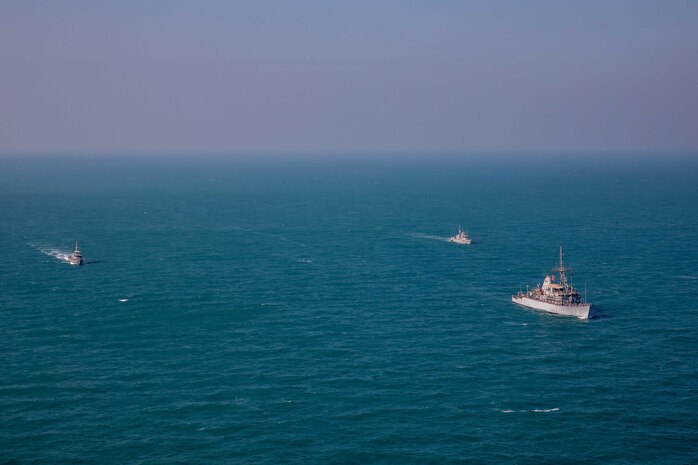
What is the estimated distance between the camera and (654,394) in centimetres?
11056

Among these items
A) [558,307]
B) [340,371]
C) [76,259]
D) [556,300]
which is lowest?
[340,371]

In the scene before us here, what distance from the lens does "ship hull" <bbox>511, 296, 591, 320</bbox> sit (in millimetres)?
149250

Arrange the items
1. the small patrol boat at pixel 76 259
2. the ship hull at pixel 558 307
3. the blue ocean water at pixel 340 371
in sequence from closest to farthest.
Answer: the blue ocean water at pixel 340 371
the ship hull at pixel 558 307
the small patrol boat at pixel 76 259

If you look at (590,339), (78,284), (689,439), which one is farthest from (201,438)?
(78,284)

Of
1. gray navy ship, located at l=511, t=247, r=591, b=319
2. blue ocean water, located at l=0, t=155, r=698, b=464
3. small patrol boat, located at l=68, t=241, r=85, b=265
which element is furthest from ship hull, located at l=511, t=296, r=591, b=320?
small patrol boat, located at l=68, t=241, r=85, b=265

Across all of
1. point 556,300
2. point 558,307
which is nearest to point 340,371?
point 558,307

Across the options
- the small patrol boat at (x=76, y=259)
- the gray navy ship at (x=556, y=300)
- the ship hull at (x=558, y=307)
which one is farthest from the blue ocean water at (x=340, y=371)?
the small patrol boat at (x=76, y=259)

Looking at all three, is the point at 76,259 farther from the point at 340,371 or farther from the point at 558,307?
the point at 558,307

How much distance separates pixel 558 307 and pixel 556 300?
1812 mm

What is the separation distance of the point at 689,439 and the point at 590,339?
41.4 metres

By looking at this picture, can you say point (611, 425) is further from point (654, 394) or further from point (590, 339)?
point (590, 339)

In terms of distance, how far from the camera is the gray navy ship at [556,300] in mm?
150250

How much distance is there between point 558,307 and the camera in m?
153

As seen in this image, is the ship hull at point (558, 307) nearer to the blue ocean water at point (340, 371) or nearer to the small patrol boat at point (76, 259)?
the blue ocean water at point (340, 371)
